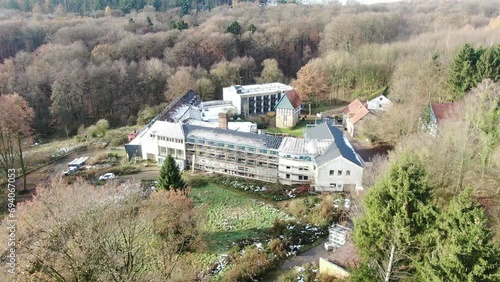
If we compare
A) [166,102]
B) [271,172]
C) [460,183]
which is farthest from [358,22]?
[460,183]

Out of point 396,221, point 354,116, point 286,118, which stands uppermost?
point 396,221

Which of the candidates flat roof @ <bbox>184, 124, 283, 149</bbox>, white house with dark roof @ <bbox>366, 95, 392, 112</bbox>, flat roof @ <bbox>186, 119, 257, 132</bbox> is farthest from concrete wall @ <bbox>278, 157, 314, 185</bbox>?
white house with dark roof @ <bbox>366, 95, 392, 112</bbox>

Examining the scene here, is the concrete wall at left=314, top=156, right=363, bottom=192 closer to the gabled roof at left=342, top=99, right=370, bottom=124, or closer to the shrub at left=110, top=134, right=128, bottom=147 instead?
the gabled roof at left=342, top=99, right=370, bottom=124

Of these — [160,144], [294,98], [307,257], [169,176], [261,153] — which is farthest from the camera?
[294,98]

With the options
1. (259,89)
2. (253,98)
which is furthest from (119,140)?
(259,89)

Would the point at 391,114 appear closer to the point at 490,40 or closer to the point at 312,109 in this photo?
the point at 312,109

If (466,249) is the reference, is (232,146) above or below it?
below

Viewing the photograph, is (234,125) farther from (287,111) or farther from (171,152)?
(171,152)
